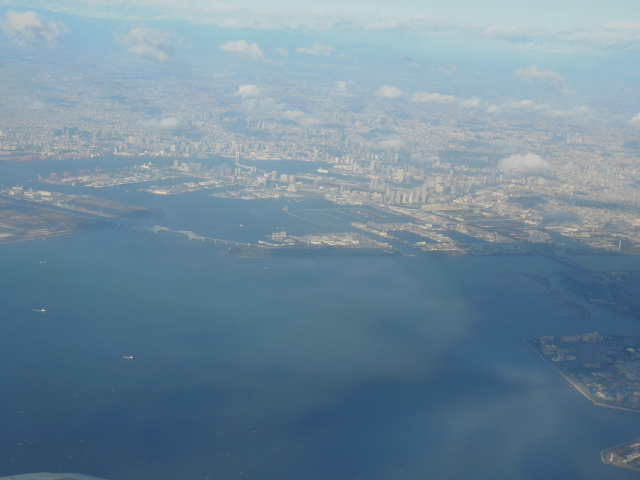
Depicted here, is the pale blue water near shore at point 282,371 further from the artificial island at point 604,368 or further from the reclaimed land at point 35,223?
the reclaimed land at point 35,223

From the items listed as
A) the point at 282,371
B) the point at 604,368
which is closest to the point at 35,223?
the point at 282,371

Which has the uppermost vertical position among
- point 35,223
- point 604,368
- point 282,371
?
point 35,223

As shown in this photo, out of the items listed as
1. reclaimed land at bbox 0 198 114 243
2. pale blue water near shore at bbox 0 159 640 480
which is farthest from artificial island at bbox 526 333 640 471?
reclaimed land at bbox 0 198 114 243

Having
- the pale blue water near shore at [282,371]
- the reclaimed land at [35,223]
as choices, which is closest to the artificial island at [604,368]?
the pale blue water near shore at [282,371]

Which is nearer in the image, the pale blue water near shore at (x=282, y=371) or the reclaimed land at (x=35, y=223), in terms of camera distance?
the pale blue water near shore at (x=282, y=371)

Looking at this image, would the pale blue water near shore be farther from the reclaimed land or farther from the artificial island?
the reclaimed land

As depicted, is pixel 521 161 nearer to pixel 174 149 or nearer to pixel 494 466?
pixel 174 149

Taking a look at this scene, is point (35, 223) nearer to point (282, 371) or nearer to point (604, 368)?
point (282, 371)

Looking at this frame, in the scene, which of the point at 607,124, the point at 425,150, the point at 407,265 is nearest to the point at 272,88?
the point at 425,150
